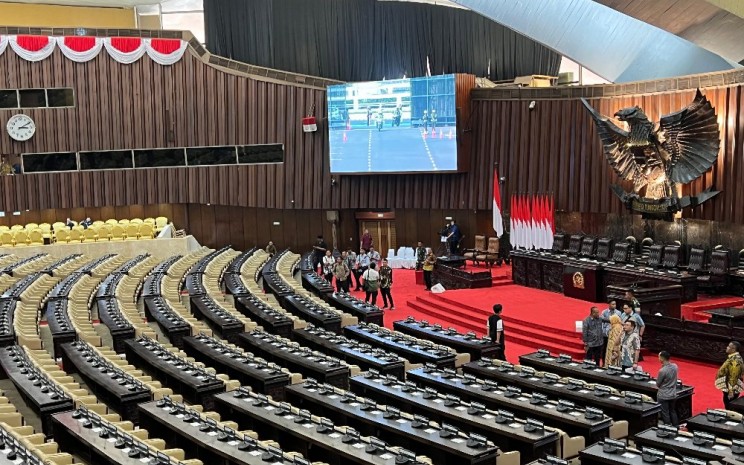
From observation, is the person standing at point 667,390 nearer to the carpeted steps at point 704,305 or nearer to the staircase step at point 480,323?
the staircase step at point 480,323

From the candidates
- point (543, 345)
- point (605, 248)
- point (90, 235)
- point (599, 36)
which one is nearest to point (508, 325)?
point (543, 345)

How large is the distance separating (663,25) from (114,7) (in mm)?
17370

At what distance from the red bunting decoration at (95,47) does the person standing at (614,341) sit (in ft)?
56.0

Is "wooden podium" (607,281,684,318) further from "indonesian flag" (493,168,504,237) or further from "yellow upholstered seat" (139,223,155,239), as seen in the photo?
"yellow upholstered seat" (139,223,155,239)

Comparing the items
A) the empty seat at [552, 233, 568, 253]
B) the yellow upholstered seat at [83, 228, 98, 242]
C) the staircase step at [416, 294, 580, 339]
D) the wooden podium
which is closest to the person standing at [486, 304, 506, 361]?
the staircase step at [416, 294, 580, 339]

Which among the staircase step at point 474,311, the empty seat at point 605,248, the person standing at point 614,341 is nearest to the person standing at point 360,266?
the staircase step at point 474,311

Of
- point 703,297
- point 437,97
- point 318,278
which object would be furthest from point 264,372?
point 437,97

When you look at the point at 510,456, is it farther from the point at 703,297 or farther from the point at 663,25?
the point at 663,25

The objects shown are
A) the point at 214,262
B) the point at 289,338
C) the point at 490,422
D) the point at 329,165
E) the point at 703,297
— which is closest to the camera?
the point at 490,422

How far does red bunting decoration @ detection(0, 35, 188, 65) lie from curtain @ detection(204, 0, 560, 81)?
4.45 ft

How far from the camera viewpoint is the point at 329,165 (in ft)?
80.4

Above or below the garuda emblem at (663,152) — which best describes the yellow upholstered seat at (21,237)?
below

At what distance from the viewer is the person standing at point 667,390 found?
941 cm

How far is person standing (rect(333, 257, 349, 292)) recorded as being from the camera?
1867 cm
